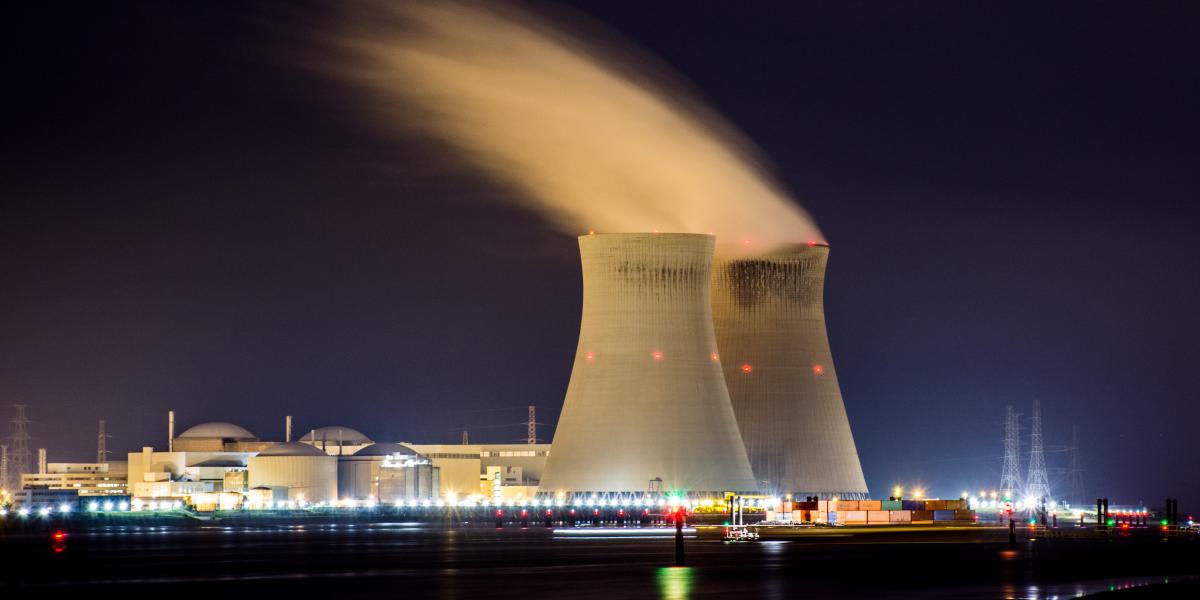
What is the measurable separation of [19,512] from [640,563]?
64147mm

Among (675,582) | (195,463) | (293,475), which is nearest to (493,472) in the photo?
(293,475)

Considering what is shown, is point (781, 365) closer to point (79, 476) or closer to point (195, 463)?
point (195, 463)

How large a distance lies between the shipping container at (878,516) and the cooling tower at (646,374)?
7260mm

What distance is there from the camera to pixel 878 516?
88.6m

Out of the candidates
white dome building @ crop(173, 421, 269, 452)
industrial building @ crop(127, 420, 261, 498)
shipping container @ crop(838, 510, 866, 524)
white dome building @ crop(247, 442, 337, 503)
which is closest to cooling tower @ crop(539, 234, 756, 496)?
shipping container @ crop(838, 510, 866, 524)

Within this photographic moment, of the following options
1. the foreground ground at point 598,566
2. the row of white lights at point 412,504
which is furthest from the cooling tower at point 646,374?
the foreground ground at point 598,566

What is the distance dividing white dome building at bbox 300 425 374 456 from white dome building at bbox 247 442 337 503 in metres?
18.5

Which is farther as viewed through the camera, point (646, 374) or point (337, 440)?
point (337, 440)

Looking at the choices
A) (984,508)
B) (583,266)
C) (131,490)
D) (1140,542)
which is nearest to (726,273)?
(583,266)

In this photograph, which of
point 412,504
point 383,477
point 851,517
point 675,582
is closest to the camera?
point 675,582

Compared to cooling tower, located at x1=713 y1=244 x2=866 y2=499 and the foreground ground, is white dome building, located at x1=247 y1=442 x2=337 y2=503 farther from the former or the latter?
the foreground ground

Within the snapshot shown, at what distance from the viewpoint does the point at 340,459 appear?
134 m

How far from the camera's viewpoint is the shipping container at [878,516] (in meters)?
88.1

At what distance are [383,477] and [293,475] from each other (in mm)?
7324
